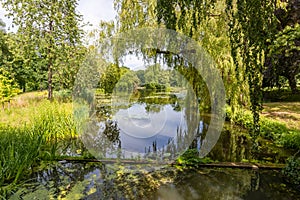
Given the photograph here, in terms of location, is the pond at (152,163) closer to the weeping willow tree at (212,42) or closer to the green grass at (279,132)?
the green grass at (279,132)

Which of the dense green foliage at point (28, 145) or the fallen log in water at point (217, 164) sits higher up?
the dense green foliage at point (28, 145)


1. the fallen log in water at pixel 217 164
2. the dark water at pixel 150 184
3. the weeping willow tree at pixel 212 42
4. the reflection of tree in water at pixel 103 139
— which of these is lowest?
the dark water at pixel 150 184

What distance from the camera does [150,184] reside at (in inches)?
112

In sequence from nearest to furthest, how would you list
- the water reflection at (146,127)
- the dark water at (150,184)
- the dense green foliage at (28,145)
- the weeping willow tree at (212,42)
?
the dark water at (150,184), the dense green foliage at (28,145), the water reflection at (146,127), the weeping willow tree at (212,42)

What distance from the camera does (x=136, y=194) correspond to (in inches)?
102

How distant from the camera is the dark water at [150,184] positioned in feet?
8.45

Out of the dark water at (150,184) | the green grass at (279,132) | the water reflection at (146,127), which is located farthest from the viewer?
the green grass at (279,132)

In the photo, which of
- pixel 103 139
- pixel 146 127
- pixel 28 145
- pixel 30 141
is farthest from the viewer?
pixel 146 127

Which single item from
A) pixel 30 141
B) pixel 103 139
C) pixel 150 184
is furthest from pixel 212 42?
pixel 30 141

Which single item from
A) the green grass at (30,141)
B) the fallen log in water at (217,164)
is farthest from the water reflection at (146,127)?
the green grass at (30,141)

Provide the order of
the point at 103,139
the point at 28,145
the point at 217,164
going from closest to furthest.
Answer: the point at 28,145 → the point at 217,164 → the point at 103,139

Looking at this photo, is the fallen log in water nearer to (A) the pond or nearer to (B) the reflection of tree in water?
(A) the pond

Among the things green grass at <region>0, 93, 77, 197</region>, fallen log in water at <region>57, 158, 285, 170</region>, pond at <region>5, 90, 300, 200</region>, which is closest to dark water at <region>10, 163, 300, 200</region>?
pond at <region>5, 90, 300, 200</region>

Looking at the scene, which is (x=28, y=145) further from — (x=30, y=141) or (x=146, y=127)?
(x=146, y=127)
